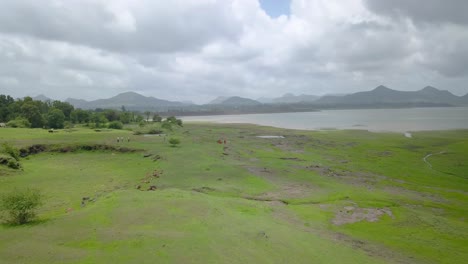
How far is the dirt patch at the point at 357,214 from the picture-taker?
2728 centimetres

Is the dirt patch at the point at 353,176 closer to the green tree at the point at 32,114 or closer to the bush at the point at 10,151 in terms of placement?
the bush at the point at 10,151

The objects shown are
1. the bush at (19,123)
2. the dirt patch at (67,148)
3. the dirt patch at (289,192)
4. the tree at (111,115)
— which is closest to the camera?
the dirt patch at (289,192)

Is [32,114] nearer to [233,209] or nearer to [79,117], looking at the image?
[79,117]

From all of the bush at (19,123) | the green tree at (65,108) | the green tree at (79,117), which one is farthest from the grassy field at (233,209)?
the green tree at (65,108)

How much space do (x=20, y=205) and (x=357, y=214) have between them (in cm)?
2800

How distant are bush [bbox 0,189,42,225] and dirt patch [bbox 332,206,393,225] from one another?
23921mm

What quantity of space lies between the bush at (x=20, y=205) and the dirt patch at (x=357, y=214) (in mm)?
23921

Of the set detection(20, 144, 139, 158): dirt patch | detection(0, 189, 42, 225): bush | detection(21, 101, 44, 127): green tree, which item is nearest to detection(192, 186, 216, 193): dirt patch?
detection(0, 189, 42, 225): bush

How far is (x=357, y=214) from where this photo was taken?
29.1 metres

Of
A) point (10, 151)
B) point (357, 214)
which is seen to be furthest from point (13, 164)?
point (357, 214)

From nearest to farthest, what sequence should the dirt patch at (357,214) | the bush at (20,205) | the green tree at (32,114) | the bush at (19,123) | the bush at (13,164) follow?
the bush at (20,205)
the dirt patch at (357,214)
the bush at (13,164)
the bush at (19,123)
the green tree at (32,114)

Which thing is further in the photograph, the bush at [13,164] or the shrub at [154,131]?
the shrub at [154,131]

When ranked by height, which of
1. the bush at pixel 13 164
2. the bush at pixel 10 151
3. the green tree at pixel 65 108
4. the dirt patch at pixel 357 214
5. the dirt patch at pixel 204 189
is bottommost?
the dirt patch at pixel 357 214

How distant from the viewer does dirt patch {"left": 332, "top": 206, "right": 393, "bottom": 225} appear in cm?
2728
